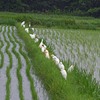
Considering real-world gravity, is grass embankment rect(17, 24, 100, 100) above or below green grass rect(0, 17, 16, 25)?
above

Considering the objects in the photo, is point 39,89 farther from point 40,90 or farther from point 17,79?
point 17,79

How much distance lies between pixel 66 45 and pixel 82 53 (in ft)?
6.88

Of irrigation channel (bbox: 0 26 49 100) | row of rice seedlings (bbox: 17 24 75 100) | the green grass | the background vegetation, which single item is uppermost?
row of rice seedlings (bbox: 17 24 75 100)

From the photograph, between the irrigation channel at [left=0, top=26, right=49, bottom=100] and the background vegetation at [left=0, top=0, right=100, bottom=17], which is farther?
the background vegetation at [left=0, top=0, right=100, bottom=17]

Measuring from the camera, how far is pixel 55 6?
36406 mm

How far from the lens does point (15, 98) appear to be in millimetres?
5902

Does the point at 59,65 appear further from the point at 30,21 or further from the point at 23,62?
the point at 30,21

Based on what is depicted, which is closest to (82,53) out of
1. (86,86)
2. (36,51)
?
(36,51)

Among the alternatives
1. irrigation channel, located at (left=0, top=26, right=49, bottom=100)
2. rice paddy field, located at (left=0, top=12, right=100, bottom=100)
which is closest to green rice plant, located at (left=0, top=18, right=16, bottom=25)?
rice paddy field, located at (left=0, top=12, right=100, bottom=100)

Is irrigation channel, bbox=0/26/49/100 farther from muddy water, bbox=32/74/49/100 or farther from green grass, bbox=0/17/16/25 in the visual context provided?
green grass, bbox=0/17/16/25

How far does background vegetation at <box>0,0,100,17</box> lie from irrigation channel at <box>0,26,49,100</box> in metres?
23.5

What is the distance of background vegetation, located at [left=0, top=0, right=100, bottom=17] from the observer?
34.1 m

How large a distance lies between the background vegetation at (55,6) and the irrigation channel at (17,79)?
2348 centimetres

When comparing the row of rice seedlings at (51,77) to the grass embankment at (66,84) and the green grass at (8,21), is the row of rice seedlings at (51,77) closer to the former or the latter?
the grass embankment at (66,84)
